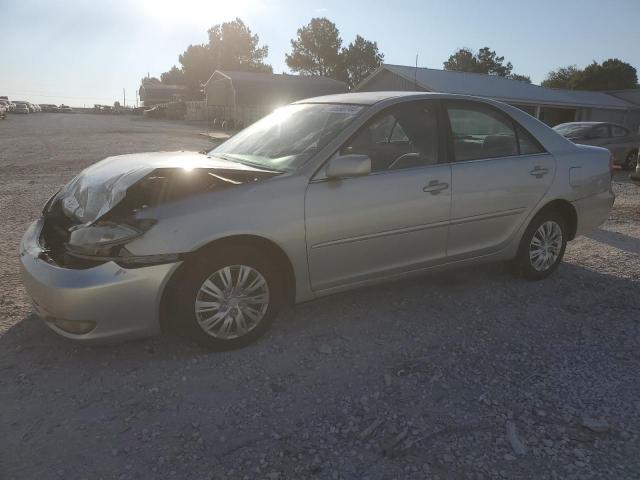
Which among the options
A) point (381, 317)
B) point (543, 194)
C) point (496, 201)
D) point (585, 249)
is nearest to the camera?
point (381, 317)

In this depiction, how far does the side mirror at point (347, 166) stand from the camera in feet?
10.9

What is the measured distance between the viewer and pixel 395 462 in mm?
2346

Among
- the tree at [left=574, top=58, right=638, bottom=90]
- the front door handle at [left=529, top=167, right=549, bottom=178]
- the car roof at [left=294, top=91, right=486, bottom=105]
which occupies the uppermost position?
the tree at [left=574, top=58, right=638, bottom=90]

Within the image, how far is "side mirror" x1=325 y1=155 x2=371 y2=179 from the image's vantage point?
332cm

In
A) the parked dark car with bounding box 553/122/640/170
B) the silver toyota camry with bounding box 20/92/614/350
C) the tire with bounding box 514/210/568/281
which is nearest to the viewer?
the silver toyota camry with bounding box 20/92/614/350

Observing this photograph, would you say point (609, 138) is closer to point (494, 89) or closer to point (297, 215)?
point (297, 215)

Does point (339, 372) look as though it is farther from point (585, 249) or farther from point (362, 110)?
point (585, 249)

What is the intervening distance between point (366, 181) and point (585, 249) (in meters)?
3.57

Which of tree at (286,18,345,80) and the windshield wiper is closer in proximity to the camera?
the windshield wiper

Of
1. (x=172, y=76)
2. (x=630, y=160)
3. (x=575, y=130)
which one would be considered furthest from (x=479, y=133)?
(x=172, y=76)

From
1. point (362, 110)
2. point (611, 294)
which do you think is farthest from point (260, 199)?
point (611, 294)

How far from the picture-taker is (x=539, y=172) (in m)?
4.41

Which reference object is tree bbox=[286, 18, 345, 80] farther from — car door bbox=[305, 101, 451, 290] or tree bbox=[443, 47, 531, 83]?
car door bbox=[305, 101, 451, 290]

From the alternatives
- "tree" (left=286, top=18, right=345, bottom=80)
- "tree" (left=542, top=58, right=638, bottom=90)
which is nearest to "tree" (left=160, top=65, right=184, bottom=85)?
"tree" (left=286, top=18, right=345, bottom=80)
